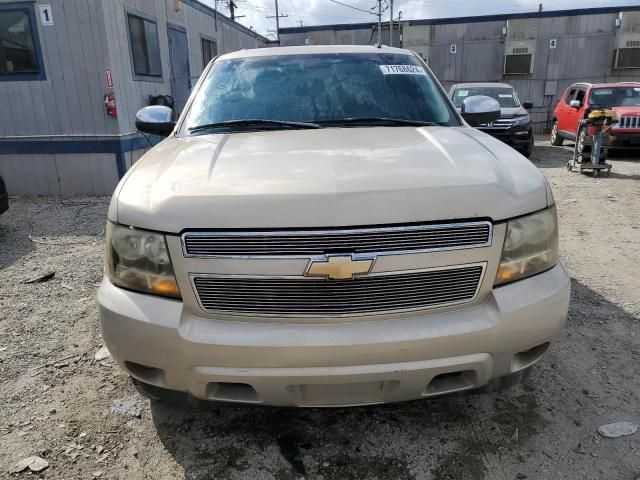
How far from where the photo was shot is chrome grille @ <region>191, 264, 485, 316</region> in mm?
1873

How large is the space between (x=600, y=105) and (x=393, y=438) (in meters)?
11.7

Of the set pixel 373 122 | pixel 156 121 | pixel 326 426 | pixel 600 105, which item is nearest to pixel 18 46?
pixel 156 121

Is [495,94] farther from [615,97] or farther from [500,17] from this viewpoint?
[500,17]

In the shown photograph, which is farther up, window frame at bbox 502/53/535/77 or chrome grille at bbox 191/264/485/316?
window frame at bbox 502/53/535/77

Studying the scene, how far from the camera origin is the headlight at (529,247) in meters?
2.00

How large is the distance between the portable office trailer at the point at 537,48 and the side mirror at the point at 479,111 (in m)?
20.1

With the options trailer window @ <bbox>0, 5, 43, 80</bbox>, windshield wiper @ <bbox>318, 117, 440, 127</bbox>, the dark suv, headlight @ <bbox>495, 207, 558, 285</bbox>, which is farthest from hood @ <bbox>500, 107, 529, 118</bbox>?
headlight @ <bbox>495, 207, 558, 285</bbox>

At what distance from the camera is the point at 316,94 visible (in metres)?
3.23

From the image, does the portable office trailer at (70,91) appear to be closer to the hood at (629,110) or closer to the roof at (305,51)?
the roof at (305,51)

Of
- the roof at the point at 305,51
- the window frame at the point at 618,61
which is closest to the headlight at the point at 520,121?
the roof at the point at 305,51

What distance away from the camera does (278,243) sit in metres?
1.83

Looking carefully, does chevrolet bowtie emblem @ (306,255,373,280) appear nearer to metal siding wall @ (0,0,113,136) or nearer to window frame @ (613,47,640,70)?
metal siding wall @ (0,0,113,136)

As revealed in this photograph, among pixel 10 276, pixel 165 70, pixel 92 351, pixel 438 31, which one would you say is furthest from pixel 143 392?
pixel 438 31

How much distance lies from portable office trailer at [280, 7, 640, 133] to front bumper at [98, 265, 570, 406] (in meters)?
22.3
